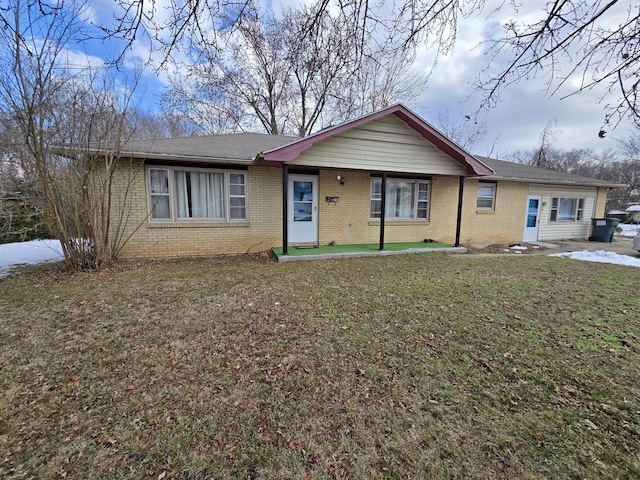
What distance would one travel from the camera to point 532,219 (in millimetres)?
12523

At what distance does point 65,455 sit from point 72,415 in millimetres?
445

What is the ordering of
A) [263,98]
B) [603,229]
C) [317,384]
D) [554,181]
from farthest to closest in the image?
1. [263,98]
2. [603,229]
3. [554,181]
4. [317,384]

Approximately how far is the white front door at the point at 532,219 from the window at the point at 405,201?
204 inches

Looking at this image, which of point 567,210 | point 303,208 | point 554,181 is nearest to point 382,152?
point 303,208

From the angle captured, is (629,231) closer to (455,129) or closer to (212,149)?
(455,129)

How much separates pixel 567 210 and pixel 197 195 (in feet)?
52.7

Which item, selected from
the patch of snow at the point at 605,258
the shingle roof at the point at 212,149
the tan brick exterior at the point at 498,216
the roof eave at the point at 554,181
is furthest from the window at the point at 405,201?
the patch of snow at the point at 605,258

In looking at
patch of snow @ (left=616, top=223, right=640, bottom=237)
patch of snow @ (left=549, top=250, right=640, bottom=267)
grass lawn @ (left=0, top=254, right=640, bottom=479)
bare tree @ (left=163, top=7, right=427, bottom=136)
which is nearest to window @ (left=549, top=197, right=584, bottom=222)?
patch of snow @ (left=549, top=250, right=640, bottom=267)

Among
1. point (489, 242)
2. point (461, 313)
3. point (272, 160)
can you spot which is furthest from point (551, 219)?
point (272, 160)

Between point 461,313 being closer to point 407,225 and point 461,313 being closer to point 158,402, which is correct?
point 158,402

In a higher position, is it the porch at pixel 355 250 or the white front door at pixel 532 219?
the white front door at pixel 532 219

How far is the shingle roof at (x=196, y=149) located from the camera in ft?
23.5

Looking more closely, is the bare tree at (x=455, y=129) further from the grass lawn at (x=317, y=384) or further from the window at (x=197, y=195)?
the grass lawn at (x=317, y=384)

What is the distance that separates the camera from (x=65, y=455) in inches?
74.2
